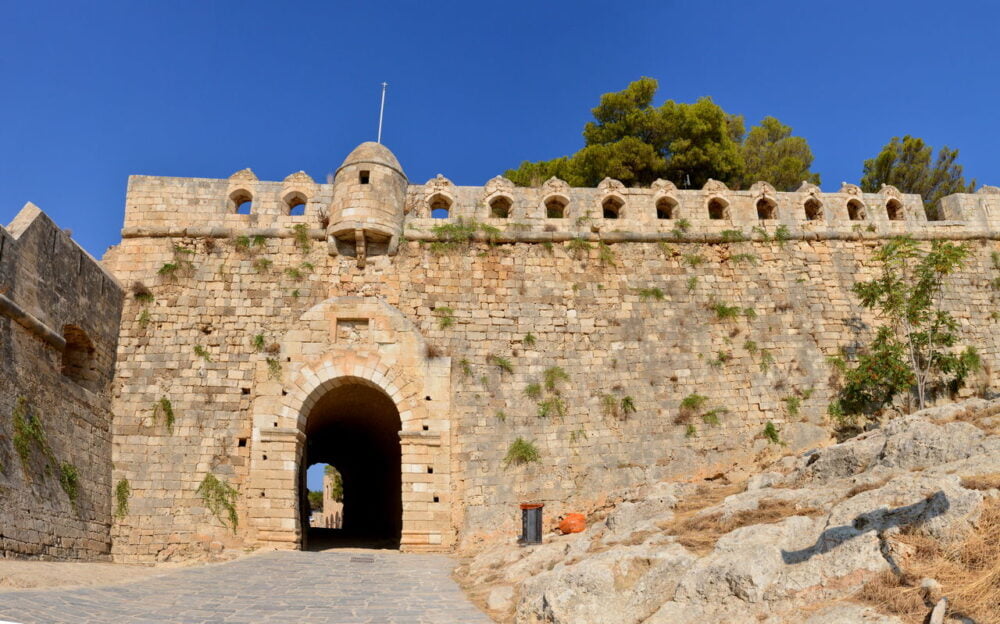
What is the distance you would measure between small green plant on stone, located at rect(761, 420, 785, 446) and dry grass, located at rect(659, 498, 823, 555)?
6645 mm

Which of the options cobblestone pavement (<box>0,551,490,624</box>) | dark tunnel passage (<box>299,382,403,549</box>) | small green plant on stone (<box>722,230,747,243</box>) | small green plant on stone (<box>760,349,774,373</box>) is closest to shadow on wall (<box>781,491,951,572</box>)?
cobblestone pavement (<box>0,551,490,624</box>)

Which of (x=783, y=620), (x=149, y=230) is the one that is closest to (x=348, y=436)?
(x=149, y=230)

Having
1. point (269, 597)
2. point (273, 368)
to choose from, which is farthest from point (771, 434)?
point (269, 597)

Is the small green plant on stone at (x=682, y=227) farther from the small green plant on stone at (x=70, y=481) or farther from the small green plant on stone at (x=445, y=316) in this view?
the small green plant on stone at (x=70, y=481)

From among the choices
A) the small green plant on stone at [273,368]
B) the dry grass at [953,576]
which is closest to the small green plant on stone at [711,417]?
the small green plant on stone at [273,368]

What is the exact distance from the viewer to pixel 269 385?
13.7m

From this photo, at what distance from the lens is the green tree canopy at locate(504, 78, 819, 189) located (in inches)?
945

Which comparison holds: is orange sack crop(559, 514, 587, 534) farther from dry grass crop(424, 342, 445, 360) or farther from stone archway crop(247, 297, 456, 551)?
dry grass crop(424, 342, 445, 360)

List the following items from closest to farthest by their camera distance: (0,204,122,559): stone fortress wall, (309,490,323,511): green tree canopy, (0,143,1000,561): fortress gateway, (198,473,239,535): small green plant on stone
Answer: (0,204,122,559): stone fortress wall, (0,143,1000,561): fortress gateway, (198,473,239,535): small green plant on stone, (309,490,323,511): green tree canopy

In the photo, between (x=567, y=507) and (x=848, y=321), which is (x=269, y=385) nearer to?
(x=567, y=507)

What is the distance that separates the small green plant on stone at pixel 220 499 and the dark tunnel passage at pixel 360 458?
4.86 feet

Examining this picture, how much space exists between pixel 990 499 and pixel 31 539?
446 inches

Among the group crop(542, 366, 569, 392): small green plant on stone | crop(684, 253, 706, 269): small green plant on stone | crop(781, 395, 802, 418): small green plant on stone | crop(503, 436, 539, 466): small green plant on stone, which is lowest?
crop(503, 436, 539, 466): small green plant on stone

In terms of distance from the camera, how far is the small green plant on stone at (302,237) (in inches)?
603
